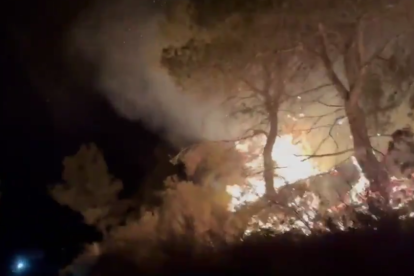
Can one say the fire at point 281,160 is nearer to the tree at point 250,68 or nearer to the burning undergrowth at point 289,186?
the burning undergrowth at point 289,186

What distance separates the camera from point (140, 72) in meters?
14.7

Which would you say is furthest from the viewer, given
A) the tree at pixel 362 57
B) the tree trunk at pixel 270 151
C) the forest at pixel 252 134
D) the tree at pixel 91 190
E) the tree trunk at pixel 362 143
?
the tree trunk at pixel 270 151

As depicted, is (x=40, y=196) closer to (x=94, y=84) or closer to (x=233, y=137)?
(x=94, y=84)

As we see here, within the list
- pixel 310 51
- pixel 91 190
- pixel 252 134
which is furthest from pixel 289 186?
pixel 91 190

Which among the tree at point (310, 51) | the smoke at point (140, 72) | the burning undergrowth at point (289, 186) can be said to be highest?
the smoke at point (140, 72)

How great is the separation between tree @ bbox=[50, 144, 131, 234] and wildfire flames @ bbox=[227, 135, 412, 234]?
2.27 m

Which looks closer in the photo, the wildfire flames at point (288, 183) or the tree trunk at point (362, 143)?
the wildfire flames at point (288, 183)

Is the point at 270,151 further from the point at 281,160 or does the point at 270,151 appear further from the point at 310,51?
the point at 310,51

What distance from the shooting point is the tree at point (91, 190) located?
13023 millimetres

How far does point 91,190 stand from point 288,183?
3771 mm

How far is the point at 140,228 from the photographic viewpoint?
1030 cm

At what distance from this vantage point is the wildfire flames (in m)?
7.75

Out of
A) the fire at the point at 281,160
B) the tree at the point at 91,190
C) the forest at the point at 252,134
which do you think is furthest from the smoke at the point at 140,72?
the tree at the point at 91,190

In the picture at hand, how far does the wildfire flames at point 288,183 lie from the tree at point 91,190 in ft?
7.46
